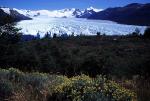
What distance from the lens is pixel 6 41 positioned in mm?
41125

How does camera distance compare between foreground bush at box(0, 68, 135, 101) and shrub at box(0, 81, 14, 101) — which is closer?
foreground bush at box(0, 68, 135, 101)

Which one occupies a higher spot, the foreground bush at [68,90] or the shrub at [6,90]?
the foreground bush at [68,90]

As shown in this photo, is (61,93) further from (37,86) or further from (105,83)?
(37,86)

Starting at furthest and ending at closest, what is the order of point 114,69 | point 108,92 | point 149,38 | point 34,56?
point 149,38 → point 34,56 → point 114,69 → point 108,92

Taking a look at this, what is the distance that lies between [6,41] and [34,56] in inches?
354

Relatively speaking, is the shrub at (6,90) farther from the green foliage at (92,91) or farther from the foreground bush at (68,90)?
the green foliage at (92,91)

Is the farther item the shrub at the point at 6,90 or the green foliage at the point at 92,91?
the shrub at the point at 6,90

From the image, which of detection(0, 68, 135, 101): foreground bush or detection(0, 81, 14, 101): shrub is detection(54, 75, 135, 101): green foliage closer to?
detection(0, 68, 135, 101): foreground bush

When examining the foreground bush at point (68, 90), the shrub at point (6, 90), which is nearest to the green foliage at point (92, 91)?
the foreground bush at point (68, 90)

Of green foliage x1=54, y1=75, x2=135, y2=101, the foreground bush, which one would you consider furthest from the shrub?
green foliage x1=54, y1=75, x2=135, y2=101

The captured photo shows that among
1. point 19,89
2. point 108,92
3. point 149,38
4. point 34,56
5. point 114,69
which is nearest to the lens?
point 108,92

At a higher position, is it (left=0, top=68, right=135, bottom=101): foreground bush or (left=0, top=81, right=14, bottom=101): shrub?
(left=0, top=68, right=135, bottom=101): foreground bush

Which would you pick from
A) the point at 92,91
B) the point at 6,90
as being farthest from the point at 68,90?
the point at 6,90

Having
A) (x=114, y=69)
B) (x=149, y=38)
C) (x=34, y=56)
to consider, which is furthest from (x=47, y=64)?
(x=149, y=38)
